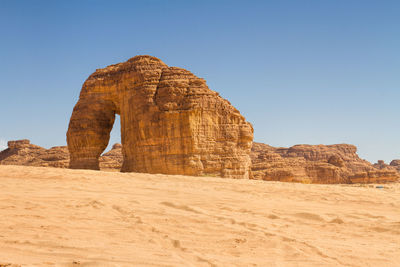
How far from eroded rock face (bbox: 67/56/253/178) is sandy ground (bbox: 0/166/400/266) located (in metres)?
12.7

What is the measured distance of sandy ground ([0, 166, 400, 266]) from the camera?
338cm

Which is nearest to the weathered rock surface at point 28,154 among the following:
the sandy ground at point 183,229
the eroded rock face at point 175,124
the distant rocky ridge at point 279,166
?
the distant rocky ridge at point 279,166

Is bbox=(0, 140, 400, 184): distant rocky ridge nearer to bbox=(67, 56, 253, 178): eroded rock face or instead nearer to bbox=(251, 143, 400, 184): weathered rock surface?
bbox=(251, 143, 400, 184): weathered rock surface

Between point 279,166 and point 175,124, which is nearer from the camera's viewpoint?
point 175,124

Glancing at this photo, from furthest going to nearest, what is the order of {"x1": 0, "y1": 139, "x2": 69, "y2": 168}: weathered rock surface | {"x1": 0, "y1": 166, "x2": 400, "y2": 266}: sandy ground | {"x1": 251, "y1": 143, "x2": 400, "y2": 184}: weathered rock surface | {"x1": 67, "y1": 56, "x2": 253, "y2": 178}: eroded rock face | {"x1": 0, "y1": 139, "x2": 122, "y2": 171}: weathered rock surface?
{"x1": 0, "y1": 139, "x2": 69, "y2": 168}: weathered rock surface < {"x1": 0, "y1": 139, "x2": 122, "y2": 171}: weathered rock surface < {"x1": 251, "y1": 143, "x2": 400, "y2": 184}: weathered rock surface < {"x1": 67, "y1": 56, "x2": 253, "y2": 178}: eroded rock face < {"x1": 0, "y1": 166, "x2": 400, "y2": 266}: sandy ground

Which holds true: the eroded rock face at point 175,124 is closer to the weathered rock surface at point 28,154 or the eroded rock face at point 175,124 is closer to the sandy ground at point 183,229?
the sandy ground at point 183,229

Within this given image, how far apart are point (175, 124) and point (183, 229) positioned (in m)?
16.1

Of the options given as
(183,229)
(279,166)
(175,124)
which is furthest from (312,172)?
(183,229)

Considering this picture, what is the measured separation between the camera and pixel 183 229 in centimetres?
450

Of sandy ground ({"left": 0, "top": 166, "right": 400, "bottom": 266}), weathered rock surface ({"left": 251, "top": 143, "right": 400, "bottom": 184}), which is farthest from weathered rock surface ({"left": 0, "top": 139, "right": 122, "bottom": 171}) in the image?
sandy ground ({"left": 0, "top": 166, "right": 400, "bottom": 266})

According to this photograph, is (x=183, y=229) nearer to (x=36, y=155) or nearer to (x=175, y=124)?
(x=175, y=124)

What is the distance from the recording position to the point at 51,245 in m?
3.57

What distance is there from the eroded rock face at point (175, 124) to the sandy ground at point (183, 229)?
500 inches

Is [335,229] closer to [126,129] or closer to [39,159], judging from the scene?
[126,129]
